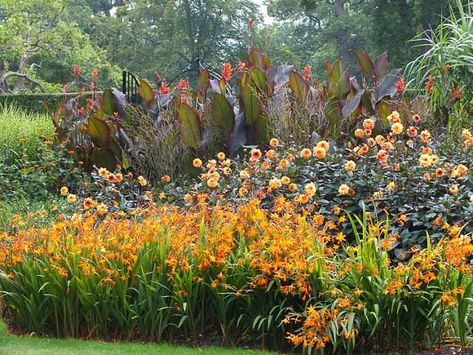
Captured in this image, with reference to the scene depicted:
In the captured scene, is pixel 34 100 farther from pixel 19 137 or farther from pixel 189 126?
pixel 189 126

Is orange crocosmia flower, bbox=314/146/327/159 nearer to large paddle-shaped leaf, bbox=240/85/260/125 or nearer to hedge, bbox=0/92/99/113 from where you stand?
large paddle-shaped leaf, bbox=240/85/260/125

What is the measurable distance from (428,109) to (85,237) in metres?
4.56

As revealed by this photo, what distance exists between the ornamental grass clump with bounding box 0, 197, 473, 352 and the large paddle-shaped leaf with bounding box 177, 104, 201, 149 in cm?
323

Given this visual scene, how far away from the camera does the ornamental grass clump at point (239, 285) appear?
12.9 feet

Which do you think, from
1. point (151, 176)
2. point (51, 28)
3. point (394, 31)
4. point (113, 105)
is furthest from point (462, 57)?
point (51, 28)

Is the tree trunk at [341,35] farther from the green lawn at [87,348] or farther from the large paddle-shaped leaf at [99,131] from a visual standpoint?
the green lawn at [87,348]

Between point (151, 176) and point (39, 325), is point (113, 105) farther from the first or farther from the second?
point (39, 325)

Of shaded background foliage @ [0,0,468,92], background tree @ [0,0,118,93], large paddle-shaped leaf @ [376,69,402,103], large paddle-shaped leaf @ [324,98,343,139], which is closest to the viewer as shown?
large paddle-shaped leaf @ [324,98,343,139]

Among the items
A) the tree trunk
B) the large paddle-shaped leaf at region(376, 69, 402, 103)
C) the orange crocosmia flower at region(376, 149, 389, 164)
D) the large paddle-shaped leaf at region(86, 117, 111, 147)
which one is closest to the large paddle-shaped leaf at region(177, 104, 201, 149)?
the large paddle-shaped leaf at region(86, 117, 111, 147)

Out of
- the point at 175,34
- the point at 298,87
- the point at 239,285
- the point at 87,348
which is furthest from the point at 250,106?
the point at 175,34

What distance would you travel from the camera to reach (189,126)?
8.05 metres

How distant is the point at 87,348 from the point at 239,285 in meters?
0.95

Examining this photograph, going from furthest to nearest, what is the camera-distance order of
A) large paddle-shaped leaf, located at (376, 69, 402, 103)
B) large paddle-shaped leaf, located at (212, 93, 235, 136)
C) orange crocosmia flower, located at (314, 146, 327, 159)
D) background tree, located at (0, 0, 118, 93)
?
background tree, located at (0, 0, 118, 93)
large paddle-shaped leaf, located at (376, 69, 402, 103)
large paddle-shaped leaf, located at (212, 93, 235, 136)
orange crocosmia flower, located at (314, 146, 327, 159)

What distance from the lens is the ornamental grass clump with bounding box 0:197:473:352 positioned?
3.92 m
